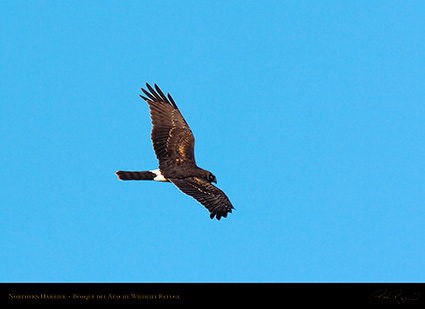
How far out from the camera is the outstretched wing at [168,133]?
16.0m

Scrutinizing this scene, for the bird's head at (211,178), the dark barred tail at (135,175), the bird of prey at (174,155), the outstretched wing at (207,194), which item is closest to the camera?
the outstretched wing at (207,194)

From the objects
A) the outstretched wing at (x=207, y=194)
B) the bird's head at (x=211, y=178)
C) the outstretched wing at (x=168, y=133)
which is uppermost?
the outstretched wing at (x=168, y=133)

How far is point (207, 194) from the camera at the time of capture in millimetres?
14336

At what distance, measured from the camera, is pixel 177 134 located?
16.3 metres

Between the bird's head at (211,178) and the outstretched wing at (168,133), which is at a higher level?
the outstretched wing at (168,133)

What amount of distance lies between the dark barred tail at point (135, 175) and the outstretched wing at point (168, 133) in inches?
16.8

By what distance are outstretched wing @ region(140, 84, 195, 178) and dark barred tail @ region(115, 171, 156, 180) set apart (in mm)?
426

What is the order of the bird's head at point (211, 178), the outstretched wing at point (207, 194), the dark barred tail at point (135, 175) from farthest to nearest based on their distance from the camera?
the bird's head at point (211, 178) < the dark barred tail at point (135, 175) < the outstretched wing at point (207, 194)
